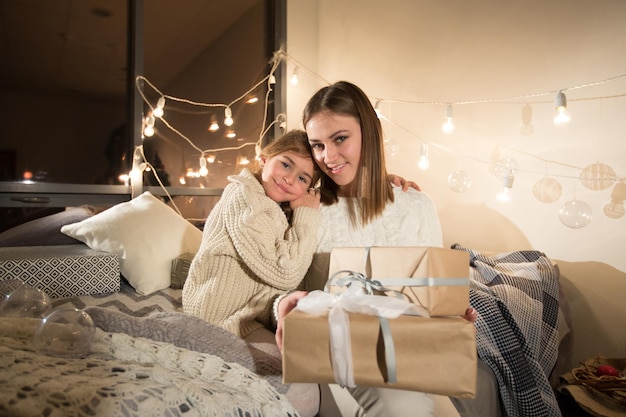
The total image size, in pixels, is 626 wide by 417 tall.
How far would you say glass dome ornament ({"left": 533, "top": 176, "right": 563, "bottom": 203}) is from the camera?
163 cm

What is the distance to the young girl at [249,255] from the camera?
3.60 ft

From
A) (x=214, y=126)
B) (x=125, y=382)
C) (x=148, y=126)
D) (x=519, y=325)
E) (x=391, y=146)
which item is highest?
(x=214, y=126)

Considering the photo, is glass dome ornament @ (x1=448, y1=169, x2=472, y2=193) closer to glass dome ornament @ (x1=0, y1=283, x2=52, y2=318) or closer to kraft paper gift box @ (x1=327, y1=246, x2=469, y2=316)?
kraft paper gift box @ (x1=327, y1=246, x2=469, y2=316)

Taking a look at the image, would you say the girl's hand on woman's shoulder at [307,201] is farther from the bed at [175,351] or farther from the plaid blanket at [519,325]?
the plaid blanket at [519,325]

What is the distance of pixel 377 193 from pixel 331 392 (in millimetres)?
637

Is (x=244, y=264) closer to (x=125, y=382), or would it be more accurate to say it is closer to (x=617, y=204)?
(x=125, y=382)

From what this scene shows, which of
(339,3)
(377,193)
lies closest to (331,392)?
(377,193)

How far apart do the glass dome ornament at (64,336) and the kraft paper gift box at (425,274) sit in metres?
0.51

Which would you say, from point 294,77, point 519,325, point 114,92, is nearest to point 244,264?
point 519,325

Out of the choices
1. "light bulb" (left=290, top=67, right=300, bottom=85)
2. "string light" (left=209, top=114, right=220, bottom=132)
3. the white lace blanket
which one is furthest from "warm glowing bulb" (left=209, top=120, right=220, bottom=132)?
the white lace blanket

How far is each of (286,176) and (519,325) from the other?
91cm

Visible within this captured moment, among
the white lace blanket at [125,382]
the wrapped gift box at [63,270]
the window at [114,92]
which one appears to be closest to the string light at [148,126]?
the window at [114,92]

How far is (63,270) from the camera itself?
137 cm

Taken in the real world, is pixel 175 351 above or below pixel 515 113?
below
